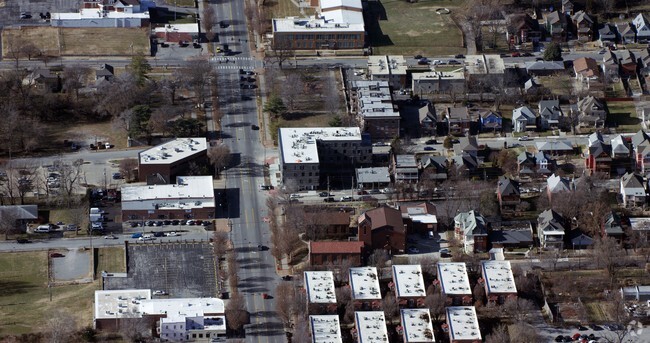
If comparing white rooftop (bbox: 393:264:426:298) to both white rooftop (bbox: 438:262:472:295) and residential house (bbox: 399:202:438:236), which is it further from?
residential house (bbox: 399:202:438:236)

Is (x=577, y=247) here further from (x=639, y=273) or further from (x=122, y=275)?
(x=122, y=275)

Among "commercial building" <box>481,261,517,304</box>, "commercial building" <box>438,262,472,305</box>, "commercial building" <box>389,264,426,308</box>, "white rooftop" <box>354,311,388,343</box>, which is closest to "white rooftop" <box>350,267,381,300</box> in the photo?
"commercial building" <box>389,264,426,308</box>

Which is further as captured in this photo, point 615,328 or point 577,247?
point 577,247

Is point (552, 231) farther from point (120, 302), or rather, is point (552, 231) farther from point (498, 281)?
point (120, 302)

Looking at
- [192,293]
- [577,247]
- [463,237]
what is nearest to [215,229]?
[192,293]

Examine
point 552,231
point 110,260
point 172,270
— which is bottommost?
point 172,270

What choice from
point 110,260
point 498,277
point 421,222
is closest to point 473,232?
point 421,222
